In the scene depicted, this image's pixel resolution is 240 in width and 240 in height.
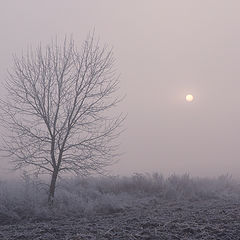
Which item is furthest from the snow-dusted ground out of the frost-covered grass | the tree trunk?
the tree trunk

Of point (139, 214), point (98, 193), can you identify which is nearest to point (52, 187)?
point (98, 193)

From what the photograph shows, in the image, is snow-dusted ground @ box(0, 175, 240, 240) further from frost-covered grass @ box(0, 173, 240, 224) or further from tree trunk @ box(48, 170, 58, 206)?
tree trunk @ box(48, 170, 58, 206)

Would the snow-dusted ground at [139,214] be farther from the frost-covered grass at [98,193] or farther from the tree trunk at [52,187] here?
the tree trunk at [52,187]

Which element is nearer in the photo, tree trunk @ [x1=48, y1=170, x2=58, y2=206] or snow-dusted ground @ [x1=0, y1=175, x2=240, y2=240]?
snow-dusted ground @ [x1=0, y1=175, x2=240, y2=240]

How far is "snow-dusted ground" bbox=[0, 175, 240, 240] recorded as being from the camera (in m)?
11.2

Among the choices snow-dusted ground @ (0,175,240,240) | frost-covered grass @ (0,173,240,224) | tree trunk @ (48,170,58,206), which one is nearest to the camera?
snow-dusted ground @ (0,175,240,240)

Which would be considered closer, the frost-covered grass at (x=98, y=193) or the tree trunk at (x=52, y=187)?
the frost-covered grass at (x=98, y=193)

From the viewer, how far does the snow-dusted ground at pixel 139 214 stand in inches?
440

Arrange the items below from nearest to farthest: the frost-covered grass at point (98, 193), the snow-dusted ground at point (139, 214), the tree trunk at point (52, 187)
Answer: the snow-dusted ground at point (139, 214) < the frost-covered grass at point (98, 193) < the tree trunk at point (52, 187)

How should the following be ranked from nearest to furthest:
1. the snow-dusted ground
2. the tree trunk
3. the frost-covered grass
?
the snow-dusted ground < the frost-covered grass < the tree trunk

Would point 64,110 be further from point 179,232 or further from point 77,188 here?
point 179,232

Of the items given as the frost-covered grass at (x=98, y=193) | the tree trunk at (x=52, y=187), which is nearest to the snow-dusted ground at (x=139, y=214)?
the frost-covered grass at (x=98, y=193)

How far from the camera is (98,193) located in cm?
2233

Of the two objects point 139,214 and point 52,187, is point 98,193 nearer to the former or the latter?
point 52,187
